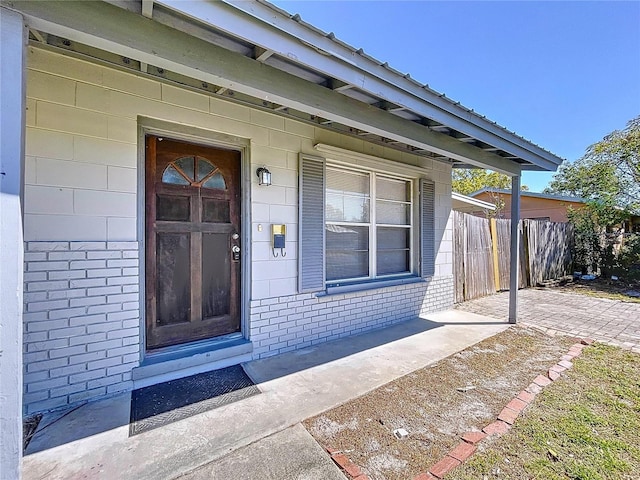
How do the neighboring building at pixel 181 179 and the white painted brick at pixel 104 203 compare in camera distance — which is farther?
the white painted brick at pixel 104 203

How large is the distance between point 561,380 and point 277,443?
2868 mm

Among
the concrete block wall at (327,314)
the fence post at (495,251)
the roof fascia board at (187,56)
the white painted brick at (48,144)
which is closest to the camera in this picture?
the roof fascia board at (187,56)

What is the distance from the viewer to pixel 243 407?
249 cm

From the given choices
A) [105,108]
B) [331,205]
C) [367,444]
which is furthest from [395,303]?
[105,108]

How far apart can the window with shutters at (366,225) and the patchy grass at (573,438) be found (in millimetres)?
2545

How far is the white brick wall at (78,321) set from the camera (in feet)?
7.72

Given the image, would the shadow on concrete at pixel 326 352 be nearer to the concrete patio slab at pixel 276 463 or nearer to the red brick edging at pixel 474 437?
the concrete patio slab at pixel 276 463

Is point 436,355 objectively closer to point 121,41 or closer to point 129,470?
point 129,470

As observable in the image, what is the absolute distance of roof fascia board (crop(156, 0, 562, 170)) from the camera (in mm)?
1764

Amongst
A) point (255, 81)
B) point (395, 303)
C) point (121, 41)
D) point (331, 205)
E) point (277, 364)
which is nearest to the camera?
point (121, 41)

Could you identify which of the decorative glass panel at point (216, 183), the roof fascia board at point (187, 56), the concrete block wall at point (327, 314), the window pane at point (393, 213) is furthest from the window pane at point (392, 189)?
the decorative glass panel at point (216, 183)

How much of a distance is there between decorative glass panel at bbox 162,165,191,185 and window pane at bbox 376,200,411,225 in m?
2.94

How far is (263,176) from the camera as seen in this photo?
339 centimetres

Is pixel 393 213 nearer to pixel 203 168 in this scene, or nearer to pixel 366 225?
pixel 366 225
